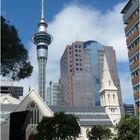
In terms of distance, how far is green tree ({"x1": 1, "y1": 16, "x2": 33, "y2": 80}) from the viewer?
936 inches

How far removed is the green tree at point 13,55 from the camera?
23.8 m

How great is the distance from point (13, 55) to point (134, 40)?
1240 inches

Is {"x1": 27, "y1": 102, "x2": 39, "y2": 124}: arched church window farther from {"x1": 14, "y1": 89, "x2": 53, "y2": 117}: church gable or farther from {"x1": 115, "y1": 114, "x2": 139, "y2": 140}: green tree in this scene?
{"x1": 115, "y1": 114, "x2": 139, "y2": 140}: green tree

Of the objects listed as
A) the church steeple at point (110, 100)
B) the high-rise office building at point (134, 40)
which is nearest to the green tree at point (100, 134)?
→ the high-rise office building at point (134, 40)

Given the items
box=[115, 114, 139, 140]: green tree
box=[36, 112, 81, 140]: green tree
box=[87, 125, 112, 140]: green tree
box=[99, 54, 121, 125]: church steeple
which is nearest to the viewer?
box=[115, 114, 139, 140]: green tree

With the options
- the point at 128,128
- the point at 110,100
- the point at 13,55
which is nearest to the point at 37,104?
the point at 110,100

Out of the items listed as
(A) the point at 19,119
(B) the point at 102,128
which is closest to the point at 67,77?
(B) the point at 102,128

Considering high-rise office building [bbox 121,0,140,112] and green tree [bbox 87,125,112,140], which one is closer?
high-rise office building [bbox 121,0,140,112]

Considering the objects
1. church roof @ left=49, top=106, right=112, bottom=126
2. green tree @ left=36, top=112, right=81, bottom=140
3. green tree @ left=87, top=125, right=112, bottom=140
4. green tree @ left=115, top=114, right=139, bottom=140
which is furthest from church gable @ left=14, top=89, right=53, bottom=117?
green tree @ left=115, top=114, right=139, bottom=140

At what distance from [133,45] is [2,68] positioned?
105ft

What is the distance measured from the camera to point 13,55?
971 inches

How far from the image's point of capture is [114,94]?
109125 mm

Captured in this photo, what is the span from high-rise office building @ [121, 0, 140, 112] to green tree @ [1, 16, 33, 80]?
26.8m

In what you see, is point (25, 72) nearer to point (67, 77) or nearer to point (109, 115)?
point (109, 115)
